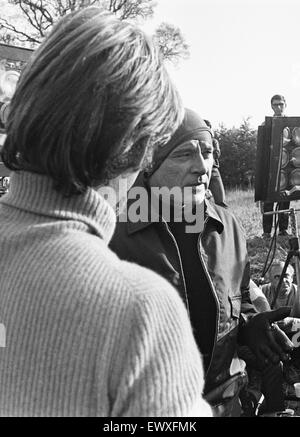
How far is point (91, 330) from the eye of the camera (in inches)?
24.7

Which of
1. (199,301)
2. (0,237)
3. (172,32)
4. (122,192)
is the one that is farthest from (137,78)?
(172,32)

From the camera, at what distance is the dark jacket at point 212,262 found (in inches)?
59.4

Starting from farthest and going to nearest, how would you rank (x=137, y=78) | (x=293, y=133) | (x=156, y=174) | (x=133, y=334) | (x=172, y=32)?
1. (x=172, y=32)
2. (x=293, y=133)
3. (x=156, y=174)
4. (x=137, y=78)
5. (x=133, y=334)

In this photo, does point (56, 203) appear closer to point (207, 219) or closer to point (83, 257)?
point (83, 257)

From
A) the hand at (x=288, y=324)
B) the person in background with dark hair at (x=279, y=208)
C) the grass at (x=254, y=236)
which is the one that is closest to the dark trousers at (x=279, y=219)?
the person in background with dark hair at (x=279, y=208)

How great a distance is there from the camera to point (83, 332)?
0.63 metres

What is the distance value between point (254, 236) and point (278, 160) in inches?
163

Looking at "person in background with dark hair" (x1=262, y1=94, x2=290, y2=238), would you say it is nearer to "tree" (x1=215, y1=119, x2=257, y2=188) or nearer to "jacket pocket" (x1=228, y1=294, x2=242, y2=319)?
"jacket pocket" (x1=228, y1=294, x2=242, y2=319)

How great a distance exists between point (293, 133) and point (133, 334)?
236 cm

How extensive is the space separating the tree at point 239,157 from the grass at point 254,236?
274 centimetres

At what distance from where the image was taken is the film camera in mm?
2643

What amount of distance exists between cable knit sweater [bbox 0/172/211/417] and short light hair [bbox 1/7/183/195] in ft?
0.24

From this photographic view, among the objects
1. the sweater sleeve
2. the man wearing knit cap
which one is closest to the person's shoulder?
the sweater sleeve
